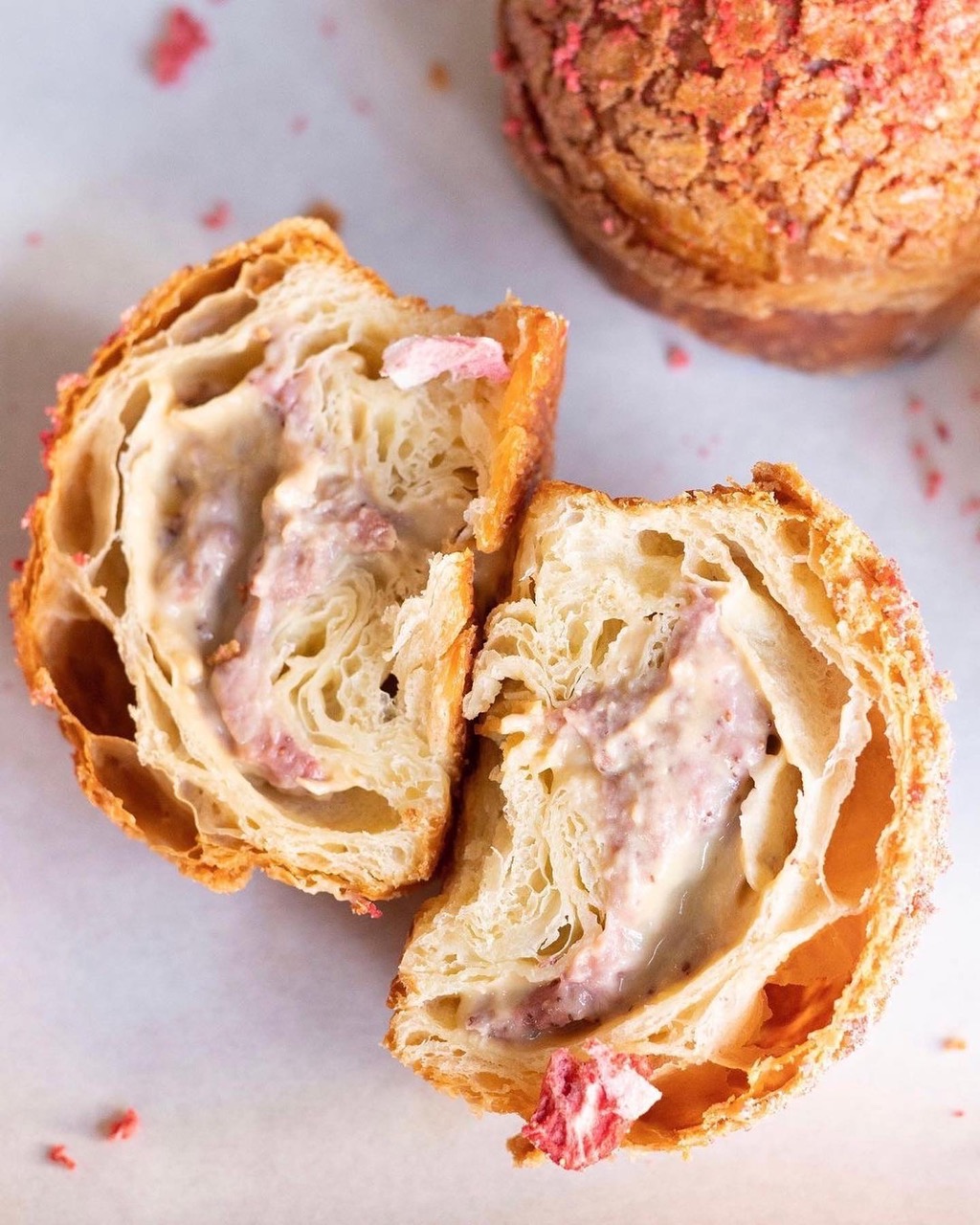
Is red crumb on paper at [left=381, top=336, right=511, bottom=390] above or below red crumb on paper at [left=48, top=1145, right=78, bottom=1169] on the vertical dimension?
above

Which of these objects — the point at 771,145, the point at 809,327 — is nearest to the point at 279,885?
the point at 809,327

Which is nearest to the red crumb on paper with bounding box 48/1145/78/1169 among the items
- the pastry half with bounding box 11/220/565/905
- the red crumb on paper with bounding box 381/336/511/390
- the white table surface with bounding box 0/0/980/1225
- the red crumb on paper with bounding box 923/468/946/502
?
the white table surface with bounding box 0/0/980/1225

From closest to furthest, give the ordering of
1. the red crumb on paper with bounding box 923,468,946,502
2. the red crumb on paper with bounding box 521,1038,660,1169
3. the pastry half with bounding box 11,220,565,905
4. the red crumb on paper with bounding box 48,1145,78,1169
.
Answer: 1. the red crumb on paper with bounding box 521,1038,660,1169
2. the pastry half with bounding box 11,220,565,905
3. the red crumb on paper with bounding box 48,1145,78,1169
4. the red crumb on paper with bounding box 923,468,946,502

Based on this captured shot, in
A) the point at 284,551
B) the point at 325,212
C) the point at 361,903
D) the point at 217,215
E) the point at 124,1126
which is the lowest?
the point at 124,1126

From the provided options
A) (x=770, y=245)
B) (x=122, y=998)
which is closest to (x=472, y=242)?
(x=770, y=245)

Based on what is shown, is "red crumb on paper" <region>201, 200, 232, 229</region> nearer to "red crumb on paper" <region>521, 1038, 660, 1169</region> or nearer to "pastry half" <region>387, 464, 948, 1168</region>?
"pastry half" <region>387, 464, 948, 1168</region>

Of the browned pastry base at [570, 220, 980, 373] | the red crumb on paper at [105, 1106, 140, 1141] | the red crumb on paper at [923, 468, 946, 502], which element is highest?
the browned pastry base at [570, 220, 980, 373]

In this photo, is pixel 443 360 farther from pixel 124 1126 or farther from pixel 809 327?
pixel 124 1126
